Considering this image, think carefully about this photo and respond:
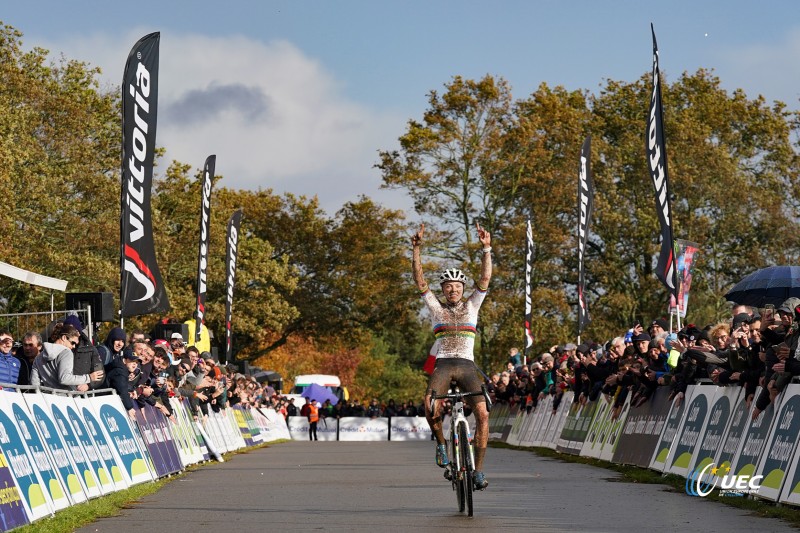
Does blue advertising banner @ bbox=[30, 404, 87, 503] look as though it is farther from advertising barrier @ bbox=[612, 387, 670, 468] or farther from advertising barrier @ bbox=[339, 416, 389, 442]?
advertising barrier @ bbox=[339, 416, 389, 442]

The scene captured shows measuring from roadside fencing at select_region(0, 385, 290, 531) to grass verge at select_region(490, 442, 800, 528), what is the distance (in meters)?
5.78

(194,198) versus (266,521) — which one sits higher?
(194,198)

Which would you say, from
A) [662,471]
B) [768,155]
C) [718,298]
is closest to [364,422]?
[718,298]

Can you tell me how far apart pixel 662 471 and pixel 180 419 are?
24.9ft

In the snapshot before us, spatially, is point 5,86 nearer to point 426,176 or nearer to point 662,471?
point 426,176

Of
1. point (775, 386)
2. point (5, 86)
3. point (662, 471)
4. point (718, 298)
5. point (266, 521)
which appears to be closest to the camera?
point (266, 521)

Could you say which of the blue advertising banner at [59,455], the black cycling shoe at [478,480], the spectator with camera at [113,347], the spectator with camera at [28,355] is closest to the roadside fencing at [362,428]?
the spectator with camera at [113,347]

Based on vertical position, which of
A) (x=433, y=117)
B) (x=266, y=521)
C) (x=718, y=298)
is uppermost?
(x=433, y=117)

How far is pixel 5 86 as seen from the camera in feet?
168

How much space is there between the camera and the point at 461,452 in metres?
13.1

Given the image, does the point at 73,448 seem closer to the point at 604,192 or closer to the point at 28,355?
the point at 28,355

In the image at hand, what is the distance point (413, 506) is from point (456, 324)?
182 cm

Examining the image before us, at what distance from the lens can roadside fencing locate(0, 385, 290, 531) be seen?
11.3 metres

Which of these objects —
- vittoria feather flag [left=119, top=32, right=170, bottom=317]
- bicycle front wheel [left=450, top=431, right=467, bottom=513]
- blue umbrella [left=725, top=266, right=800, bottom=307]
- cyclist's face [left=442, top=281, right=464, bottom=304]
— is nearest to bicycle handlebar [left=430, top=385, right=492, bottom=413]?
bicycle front wheel [left=450, top=431, right=467, bottom=513]
